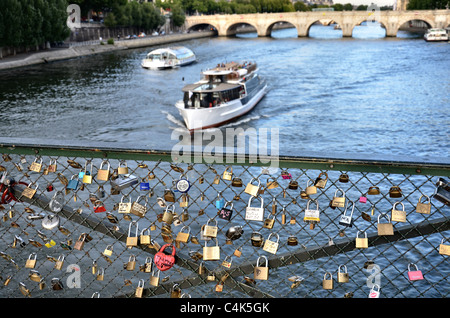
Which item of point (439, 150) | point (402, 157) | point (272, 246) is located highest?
point (402, 157)

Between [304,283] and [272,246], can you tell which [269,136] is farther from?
[272,246]

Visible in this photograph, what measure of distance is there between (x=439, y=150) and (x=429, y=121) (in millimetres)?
4799

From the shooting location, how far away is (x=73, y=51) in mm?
48500

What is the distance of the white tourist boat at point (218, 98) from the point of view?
72.8ft

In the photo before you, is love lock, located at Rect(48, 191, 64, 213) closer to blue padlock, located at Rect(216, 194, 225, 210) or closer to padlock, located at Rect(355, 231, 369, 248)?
blue padlock, located at Rect(216, 194, 225, 210)

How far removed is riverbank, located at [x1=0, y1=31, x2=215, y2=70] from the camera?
4013 centimetres

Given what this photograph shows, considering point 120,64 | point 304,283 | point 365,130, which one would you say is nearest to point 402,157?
point 304,283

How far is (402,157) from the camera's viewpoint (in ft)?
8.77

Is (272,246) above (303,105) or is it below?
above

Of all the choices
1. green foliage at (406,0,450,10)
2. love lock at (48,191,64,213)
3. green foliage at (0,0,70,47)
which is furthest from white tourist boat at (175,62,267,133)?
green foliage at (406,0,450,10)

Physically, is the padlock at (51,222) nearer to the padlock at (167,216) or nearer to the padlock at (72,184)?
the padlock at (72,184)

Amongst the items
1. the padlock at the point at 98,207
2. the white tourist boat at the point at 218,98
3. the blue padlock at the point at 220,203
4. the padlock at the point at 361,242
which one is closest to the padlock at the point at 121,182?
the padlock at the point at 98,207

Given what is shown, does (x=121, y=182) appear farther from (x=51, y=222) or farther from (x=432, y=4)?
(x=432, y=4)

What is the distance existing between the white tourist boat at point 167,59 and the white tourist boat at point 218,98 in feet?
51.8
